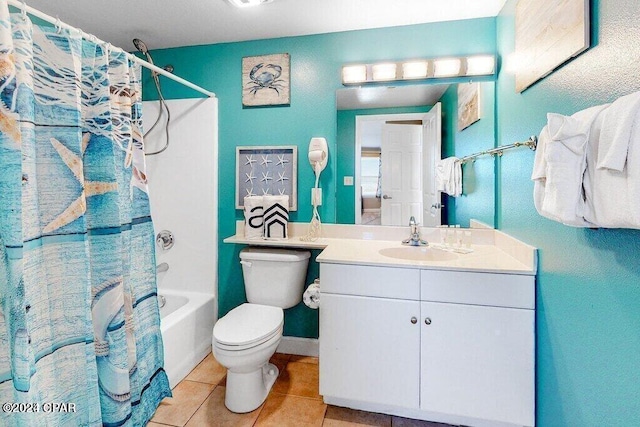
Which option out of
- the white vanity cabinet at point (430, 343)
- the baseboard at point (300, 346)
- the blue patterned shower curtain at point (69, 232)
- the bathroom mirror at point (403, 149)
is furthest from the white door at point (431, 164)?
the blue patterned shower curtain at point (69, 232)

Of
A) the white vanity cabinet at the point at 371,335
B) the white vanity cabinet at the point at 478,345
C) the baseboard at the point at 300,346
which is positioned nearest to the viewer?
the white vanity cabinet at the point at 478,345

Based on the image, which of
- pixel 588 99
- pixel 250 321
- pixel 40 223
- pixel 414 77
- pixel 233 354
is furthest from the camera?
pixel 414 77

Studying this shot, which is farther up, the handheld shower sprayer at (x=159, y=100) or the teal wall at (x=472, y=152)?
the handheld shower sprayer at (x=159, y=100)

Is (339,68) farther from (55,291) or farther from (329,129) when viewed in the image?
(55,291)

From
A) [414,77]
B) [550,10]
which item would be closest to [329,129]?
[414,77]

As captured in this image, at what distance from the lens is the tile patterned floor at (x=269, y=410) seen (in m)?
1.57

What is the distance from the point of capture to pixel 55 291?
3.75 ft

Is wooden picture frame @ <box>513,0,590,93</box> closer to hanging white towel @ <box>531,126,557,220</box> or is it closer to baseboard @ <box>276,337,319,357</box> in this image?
hanging white towel @ <box>531,126,557,220</box>

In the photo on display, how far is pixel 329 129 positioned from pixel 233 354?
58.6 inches

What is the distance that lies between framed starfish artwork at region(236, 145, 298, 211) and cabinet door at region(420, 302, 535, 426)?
121cm

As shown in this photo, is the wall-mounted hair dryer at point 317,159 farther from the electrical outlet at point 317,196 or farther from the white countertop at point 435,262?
the white countertop at point 435,262

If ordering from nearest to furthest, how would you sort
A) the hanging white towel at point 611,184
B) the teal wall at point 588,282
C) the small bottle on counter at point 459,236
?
the hanging white towel at point 611,184, the teal wall at point 588,282, the small bottle on counter at point 459,236

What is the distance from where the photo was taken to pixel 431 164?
1.99 m

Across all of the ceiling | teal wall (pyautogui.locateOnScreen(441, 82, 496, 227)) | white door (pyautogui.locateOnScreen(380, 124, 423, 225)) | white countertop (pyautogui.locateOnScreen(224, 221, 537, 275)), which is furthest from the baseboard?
the ceiling
